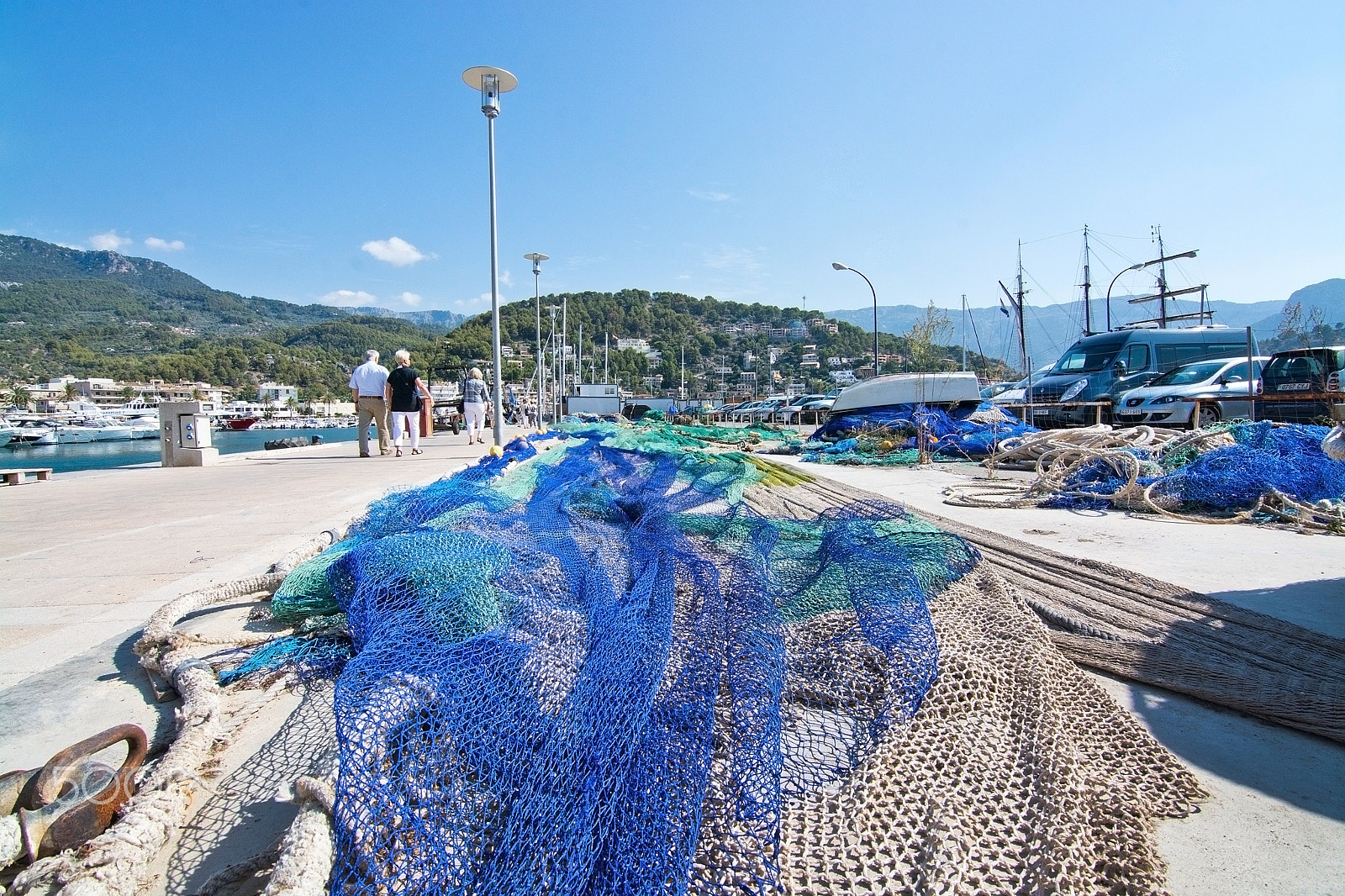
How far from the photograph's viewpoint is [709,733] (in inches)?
62.7

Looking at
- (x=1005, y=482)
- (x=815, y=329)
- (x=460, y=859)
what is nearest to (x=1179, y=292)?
(x=1005, y=482)

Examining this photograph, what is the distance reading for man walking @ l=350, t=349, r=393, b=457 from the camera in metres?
10.2

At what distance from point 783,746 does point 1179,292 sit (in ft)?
140

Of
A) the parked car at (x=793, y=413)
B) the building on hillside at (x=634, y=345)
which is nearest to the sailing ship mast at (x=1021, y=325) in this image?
the parked car at (x=793, y=413)

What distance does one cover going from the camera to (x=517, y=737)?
56.3 inches

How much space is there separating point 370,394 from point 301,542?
7267 mm

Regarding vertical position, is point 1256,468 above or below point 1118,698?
above

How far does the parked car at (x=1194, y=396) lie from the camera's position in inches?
521

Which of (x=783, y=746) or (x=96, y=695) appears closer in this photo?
(x=783, y=746)

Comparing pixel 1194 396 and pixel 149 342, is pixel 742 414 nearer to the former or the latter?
pixel 1194 396

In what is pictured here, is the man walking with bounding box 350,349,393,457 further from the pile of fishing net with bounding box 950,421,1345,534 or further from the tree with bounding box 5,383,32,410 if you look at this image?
the tree with bounding box 5,383,32,410

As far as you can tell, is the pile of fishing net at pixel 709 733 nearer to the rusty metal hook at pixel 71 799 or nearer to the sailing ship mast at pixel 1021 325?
the rusty metal hook at pixel 71 799

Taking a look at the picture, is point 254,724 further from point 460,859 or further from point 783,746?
point 783,746

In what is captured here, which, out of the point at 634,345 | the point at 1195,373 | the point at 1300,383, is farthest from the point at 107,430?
the point at 1300,383
